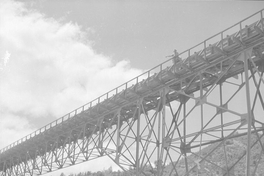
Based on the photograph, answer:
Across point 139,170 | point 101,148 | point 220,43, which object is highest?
point 220,43

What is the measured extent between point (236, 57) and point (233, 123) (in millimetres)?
3665

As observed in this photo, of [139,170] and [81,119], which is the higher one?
[81,119]

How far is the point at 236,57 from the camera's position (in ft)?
61.3

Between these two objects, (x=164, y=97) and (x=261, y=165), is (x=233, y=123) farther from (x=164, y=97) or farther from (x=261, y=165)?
(x=261, y=165)

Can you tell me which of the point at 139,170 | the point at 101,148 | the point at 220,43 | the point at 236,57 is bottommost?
the point at 139,170

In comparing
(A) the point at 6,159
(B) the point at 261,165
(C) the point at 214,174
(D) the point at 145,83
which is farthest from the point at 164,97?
(C) the point at 214,174

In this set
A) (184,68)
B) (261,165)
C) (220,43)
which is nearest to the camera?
(220,43)

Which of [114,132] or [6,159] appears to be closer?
[114,132]

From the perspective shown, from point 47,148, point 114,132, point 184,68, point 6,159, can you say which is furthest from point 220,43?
point 6,159

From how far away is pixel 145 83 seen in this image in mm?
24188

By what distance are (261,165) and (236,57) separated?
54808 mm

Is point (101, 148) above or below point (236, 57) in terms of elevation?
below

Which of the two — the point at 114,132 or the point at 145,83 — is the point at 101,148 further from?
the point at 145,83

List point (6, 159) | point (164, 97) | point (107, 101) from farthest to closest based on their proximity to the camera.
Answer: point (6, 159)
point (107, 101)
point (164, 97)
